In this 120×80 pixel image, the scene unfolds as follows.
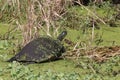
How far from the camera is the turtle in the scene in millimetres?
5074

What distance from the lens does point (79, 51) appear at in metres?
5.34

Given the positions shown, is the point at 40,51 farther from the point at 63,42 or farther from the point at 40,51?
the point at 63,42

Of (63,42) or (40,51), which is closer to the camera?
(40,51)

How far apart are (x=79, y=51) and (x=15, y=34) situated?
1374 mm

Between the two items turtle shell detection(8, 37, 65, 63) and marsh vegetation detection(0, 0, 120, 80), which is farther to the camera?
turtle shell detection(8, 37, 65, 63)

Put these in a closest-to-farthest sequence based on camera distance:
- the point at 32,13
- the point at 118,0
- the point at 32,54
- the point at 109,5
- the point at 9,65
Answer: the point at 9,65
the point at 32,54
the point at 32,13
the point at 109,5
the point at 118,0

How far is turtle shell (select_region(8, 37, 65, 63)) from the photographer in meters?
5.08

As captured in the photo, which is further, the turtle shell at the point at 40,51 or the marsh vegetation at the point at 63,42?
the turtle shell at the point at 40,51

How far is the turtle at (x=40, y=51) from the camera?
200 inches

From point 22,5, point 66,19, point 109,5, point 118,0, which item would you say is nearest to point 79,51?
point 22,5

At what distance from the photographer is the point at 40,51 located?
515cm

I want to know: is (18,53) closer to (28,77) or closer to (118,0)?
(28,77)

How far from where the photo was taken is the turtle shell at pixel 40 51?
508cm

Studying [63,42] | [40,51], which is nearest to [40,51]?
[40,51]
